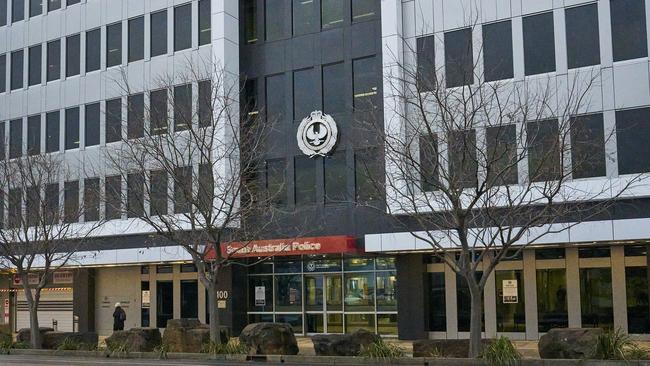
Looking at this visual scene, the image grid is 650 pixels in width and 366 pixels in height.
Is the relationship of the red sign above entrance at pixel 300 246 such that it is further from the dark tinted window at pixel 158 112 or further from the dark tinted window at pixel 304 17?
the dark tinted window at pixel 304 17

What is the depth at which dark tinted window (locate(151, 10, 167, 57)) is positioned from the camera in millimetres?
36094

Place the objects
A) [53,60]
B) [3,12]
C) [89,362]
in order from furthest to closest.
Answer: [3,12]
[53,60]
[89,362]

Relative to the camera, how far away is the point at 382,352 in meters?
21.9

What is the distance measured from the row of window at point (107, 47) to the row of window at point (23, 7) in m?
1.68

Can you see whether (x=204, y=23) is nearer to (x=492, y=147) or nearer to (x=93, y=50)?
(x=93, y=50)

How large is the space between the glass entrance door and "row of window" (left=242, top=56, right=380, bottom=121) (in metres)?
6.47

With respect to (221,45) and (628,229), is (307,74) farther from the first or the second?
(628,229)

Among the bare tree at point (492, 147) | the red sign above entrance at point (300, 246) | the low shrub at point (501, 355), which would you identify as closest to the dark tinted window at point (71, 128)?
the red sign above entrance at point (300, 246)

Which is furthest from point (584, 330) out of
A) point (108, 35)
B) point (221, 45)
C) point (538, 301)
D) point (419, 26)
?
point (108, 35)

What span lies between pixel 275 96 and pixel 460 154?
12395 mm

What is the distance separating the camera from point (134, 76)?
36.6 meters

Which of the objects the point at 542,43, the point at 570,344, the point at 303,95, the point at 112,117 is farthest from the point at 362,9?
the point at 570,344

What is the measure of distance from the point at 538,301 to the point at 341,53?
463 inches

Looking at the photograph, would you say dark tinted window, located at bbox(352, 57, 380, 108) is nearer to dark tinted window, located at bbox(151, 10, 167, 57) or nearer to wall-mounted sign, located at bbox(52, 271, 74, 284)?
dark tinted window, located at bbox(151, 10, 167, 57)
